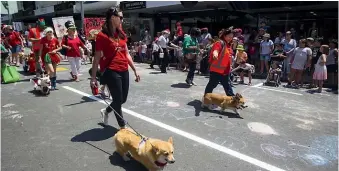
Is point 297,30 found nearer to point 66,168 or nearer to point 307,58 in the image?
point 307,58

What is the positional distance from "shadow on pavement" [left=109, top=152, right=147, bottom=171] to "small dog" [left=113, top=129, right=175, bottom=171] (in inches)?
2.6

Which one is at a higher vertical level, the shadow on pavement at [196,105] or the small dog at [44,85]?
the small dog at [44,85]

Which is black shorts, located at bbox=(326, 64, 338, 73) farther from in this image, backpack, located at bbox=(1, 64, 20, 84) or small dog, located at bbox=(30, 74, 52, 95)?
backpack, located at bbox=(1, 64, 20, 84)

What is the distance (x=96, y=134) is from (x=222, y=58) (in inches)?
115

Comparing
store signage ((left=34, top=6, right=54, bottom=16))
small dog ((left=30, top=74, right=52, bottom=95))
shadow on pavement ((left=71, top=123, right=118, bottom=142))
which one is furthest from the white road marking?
store signage ((left=34, top=6, right=54, bottom=16))

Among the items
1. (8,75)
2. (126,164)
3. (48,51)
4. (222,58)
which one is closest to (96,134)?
(126,164)

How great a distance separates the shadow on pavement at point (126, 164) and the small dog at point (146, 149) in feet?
0.22

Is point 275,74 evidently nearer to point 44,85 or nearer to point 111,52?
point 111,52

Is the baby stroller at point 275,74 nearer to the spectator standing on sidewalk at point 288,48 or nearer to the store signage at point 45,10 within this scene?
the spectator standing on sidewalk at point 288,48

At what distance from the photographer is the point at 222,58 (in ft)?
19.2

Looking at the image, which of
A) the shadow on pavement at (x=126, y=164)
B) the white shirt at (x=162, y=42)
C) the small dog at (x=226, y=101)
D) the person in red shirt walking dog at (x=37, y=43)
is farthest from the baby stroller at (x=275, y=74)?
the person in red shirt walking dog at (x=37, y=43)

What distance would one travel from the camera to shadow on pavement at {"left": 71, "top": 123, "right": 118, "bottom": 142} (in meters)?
4.44

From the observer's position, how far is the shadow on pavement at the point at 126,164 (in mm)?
3586

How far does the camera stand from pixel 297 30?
16.0 m
